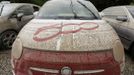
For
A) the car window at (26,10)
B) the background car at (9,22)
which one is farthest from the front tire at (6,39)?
the car window at (26,10)

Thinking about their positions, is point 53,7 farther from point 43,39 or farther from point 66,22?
point 43,39

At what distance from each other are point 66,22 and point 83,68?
1.17 meters

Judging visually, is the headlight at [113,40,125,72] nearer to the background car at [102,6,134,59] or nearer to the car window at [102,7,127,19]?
the background car at [102,6,134,59]

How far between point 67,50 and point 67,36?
318mm

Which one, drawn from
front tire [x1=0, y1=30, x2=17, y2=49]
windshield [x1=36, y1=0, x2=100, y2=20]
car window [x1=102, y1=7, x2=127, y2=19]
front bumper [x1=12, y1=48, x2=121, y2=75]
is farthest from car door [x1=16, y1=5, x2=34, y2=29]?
front bumper [x1=12, y1=48, x2=121, y2=75]

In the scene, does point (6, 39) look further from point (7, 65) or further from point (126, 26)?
point (126, 26)

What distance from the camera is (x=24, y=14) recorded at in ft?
30.2

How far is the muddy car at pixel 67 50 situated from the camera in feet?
11.9

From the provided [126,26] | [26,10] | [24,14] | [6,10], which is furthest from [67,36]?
[26,10]

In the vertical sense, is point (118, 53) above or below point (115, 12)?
above

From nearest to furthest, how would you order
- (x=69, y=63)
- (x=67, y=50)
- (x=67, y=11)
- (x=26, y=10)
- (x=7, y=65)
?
(x=69, y=63), (x=67, y=50), (x=67, y=11), (x=7, y=65), (x=26, y=10)

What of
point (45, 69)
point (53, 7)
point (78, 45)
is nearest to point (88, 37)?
point (78, 45)

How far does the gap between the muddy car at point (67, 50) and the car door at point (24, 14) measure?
410 centimetres

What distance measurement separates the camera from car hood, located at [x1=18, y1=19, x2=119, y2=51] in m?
3.83
